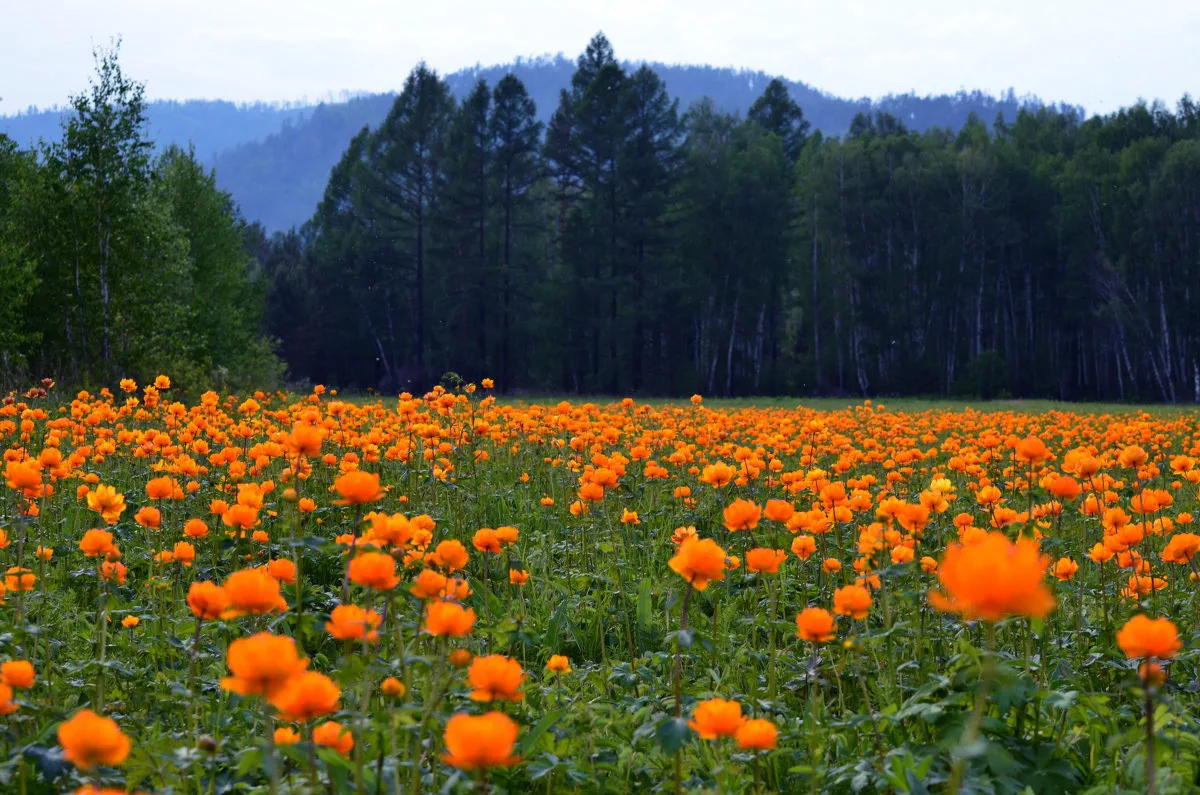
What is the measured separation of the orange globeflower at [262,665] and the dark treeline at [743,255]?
33.5 m

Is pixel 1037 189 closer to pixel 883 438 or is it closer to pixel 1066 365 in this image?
pixel 1066 365

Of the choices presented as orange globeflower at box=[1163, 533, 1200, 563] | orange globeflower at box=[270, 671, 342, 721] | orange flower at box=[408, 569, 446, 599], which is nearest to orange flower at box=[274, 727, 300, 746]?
orange flower at box=[408, 569, 446, 599]

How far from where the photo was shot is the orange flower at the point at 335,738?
1689 millimetres

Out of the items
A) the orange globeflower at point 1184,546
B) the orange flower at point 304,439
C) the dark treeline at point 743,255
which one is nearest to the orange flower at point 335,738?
the orange flower at point 304,439

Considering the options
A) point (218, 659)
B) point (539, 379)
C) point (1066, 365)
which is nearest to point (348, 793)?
point (218, 659)

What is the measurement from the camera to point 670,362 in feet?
130

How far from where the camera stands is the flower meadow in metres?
1.58

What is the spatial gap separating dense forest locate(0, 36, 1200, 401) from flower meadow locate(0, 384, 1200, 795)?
29.2m

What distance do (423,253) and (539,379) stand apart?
870 cm

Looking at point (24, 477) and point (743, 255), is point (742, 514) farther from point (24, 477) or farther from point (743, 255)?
point (743, 255)

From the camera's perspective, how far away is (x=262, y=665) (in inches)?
45.9

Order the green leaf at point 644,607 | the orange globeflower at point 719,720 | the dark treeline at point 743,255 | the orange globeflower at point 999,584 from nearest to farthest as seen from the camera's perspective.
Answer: the orange globeflower at point 999,584 < the orange globeflower at point 719,720 < the green leaf at point 644,607 < the dark treeline at point 743,255

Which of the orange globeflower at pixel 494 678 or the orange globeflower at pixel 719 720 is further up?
the orange globeflower at pixel 494 678

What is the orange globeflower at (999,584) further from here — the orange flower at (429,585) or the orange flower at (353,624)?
the orange flower at (429,585)
